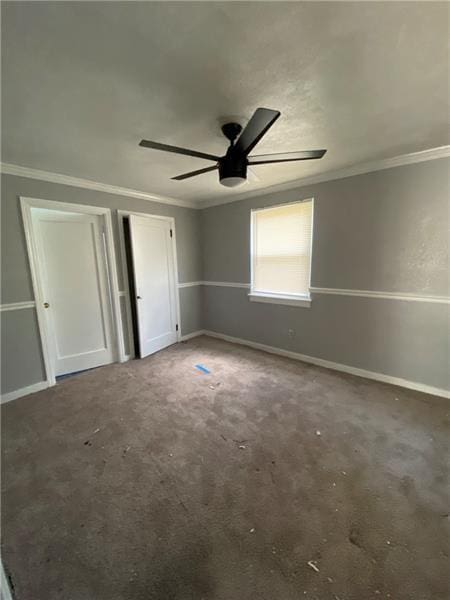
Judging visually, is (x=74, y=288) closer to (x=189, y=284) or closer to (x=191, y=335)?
(x=189, y=284)

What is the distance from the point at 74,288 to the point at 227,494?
2.88 meters

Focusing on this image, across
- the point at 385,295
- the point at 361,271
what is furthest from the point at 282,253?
the point at 385,295

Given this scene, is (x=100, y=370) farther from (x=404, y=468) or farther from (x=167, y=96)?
(x=404, y=468)

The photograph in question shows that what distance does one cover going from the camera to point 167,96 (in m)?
1.52

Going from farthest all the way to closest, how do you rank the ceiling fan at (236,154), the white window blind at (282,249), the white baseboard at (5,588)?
the white window blind at (282,249), the ceiling fan at (236,154), the white baseboard at (5,588)

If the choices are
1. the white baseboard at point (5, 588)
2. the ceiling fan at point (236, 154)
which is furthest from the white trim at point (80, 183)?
the white baseboard at point (5, 588)

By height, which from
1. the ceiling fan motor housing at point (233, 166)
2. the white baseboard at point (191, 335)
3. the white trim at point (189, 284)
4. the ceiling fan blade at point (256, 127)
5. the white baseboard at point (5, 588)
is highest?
the ceiling fan blade at point (256, 127)

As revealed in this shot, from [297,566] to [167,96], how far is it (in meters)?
2.63

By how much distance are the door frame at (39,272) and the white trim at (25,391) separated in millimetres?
59

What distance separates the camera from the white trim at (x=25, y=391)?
103 inches

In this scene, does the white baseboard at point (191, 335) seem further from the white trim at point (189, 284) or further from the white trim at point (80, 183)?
the white trim at point (80, 183)

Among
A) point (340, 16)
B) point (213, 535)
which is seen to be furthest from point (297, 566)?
point (340, 16)

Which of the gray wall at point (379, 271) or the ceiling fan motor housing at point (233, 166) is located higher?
the ceiling fan motor housing at point (233, 166)

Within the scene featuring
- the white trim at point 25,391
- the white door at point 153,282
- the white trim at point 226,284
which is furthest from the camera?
the white trim at point 226,284
